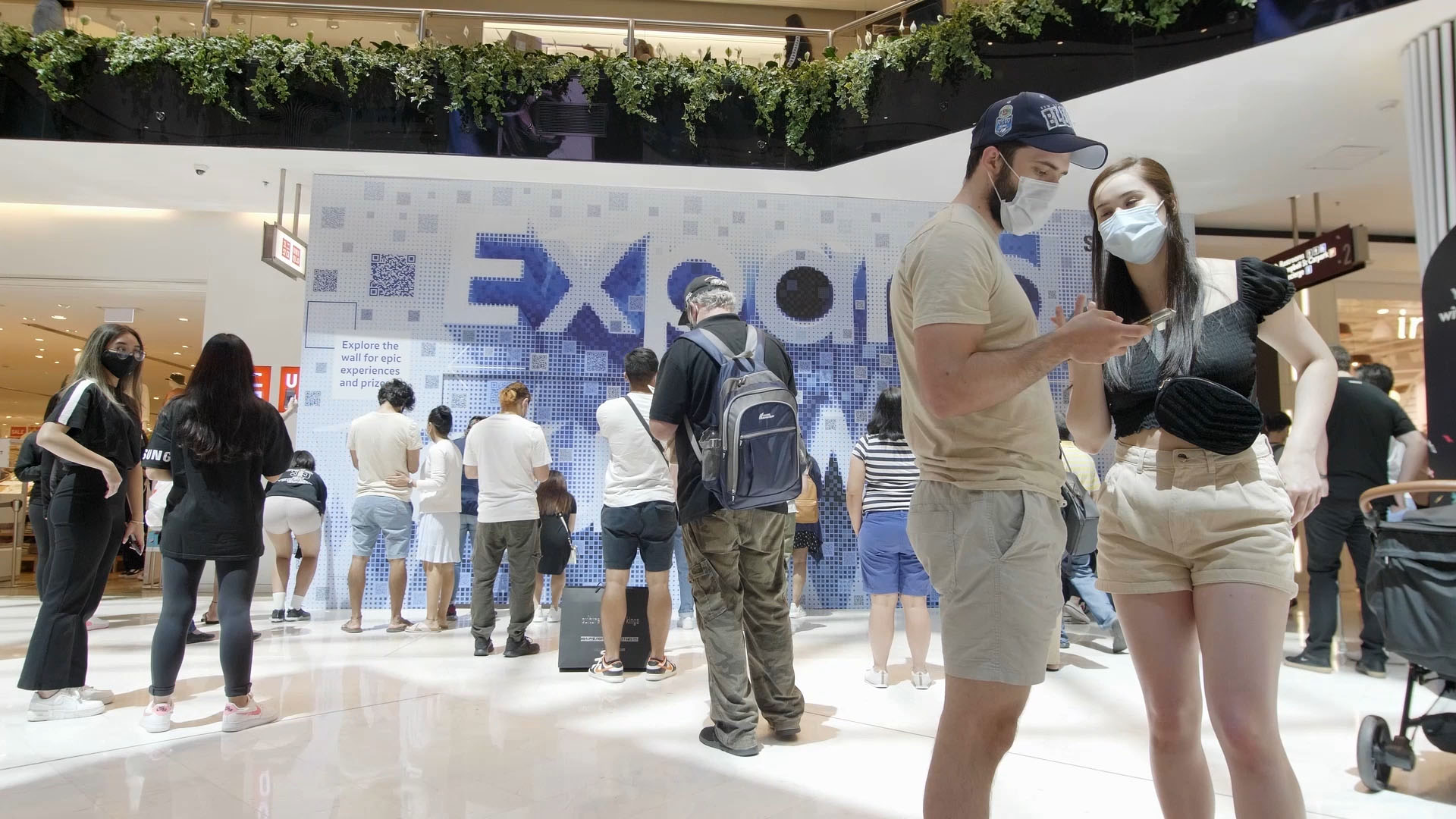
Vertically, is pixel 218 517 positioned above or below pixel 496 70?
below

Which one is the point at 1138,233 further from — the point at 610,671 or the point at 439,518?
the point at 439,518

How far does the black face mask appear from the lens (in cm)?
383

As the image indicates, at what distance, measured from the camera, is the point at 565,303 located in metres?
7.83

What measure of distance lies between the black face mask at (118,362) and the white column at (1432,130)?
6.94 m

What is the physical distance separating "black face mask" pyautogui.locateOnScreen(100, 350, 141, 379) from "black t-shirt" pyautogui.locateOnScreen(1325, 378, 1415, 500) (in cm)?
646

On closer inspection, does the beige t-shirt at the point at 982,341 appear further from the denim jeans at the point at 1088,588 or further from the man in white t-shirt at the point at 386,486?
the man in white t-shirt at the point at 386,486

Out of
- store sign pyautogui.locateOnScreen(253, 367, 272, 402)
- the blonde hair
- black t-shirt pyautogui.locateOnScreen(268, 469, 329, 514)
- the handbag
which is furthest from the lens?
store sign pyautogui.locateOnScreen(253, 367, 272, 402)

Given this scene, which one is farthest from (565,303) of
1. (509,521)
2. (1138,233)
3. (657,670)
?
(1138,233)

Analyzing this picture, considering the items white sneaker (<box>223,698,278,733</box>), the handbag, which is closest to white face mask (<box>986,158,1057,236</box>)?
the handbag

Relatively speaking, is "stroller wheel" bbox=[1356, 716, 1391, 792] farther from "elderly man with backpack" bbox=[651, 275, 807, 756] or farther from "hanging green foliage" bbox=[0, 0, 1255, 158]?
"hanging green foliage" bbox=[0, 0, 1255, 158]

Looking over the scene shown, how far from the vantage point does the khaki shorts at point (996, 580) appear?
5.00 feet

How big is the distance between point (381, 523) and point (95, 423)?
2629 mm

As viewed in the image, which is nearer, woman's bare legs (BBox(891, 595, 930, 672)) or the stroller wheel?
the stroller wheel

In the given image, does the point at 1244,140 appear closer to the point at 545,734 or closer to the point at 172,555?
the point at 545,734
